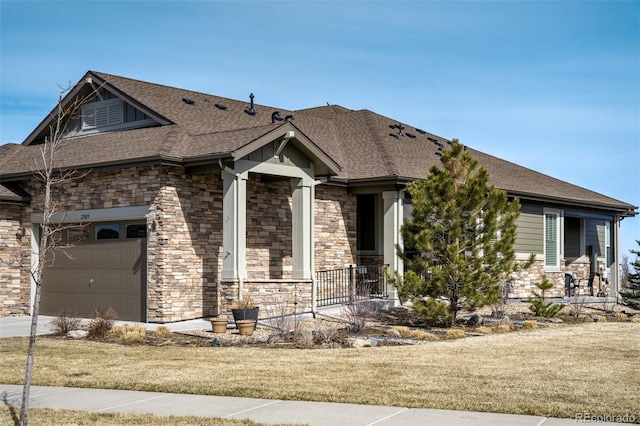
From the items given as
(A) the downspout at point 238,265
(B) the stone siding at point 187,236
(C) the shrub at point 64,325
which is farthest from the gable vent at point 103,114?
(C) the shrub at point 64,325

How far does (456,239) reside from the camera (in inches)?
705

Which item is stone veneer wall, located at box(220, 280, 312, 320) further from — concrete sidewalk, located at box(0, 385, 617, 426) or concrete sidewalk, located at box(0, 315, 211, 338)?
concrete sidewalk, located at box(0, 385, 617, 426)

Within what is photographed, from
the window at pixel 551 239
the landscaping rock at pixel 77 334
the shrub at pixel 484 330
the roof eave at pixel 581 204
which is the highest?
the roof eave at pixel 581 204

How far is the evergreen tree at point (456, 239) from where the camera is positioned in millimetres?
17766

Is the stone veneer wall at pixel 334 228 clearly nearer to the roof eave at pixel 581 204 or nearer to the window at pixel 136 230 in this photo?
the window at pixel 136 230

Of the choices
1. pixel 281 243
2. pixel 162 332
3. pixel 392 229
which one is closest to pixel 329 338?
pixel 162 332

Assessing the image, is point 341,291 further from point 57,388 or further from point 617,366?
point 57,388

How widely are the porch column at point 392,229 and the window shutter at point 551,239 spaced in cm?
735

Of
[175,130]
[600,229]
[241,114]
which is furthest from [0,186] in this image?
[600,229]

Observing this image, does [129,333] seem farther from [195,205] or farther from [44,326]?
[195,205]

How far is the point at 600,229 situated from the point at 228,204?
1855 centimetres

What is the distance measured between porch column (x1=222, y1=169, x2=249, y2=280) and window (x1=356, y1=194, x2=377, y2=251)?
5.89 m

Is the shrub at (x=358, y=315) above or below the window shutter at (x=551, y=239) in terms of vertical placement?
below

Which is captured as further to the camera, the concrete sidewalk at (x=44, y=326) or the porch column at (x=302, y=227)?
the porch column at (x=302, y=227)
